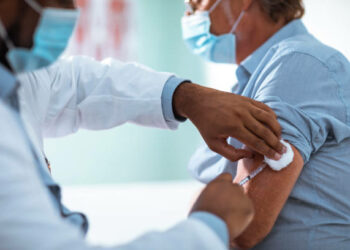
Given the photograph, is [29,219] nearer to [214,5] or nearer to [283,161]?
[283,161]

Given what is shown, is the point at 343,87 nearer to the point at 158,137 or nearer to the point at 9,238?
the point at 9,238

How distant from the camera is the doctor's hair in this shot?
5.23ft

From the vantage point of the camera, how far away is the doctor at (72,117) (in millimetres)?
645

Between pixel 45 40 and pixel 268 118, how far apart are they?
22.0 inches

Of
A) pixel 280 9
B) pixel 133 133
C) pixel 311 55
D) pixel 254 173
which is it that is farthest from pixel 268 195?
pixel 133 133

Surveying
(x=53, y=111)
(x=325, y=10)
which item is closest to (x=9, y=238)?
(x=53, y=111)

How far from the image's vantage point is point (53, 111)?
1.21 metres

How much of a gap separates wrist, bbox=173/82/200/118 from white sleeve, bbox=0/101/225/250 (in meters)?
0.49

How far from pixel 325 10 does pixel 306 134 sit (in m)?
1.96

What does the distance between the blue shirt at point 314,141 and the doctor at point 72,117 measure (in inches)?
5.0

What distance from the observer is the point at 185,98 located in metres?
1.18

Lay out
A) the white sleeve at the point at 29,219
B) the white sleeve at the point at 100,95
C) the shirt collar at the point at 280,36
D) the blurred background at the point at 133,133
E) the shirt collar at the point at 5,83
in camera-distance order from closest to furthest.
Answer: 1. the white sleeve at the point at 29,219
2. the shirt collar at the point at 5,83
3. the white sleeve at the point at 100,95
4. the shirt collar at the point at 280,36
5. the blurred background at the point at 133,133

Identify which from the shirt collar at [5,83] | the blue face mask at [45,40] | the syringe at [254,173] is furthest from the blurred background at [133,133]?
the shirt collar at [5,83]

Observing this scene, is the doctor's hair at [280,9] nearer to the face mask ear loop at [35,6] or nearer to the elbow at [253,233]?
the elbow at [253,233]
